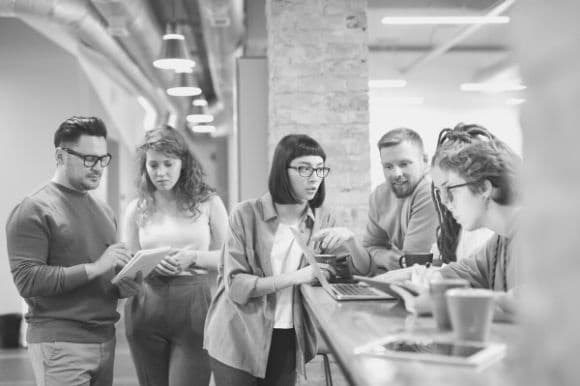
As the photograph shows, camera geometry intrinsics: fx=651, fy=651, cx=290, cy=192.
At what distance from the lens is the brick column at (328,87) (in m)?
4.51

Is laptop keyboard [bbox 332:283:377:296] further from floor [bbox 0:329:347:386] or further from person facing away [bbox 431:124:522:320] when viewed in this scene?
floor [bbox 0:329:347:386]

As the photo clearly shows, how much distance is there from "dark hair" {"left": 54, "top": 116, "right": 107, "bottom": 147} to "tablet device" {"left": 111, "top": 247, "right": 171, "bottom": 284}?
52 centimetres

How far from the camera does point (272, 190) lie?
2.61 m

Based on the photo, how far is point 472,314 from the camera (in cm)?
123

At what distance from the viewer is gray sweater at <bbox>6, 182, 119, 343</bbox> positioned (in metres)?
2.35

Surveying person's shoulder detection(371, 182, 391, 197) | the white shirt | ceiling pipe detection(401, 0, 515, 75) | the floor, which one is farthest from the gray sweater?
ceiling pipe detection(401, 0, 515, 75)

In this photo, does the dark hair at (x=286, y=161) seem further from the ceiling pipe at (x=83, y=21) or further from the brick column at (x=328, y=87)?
the ceiling pipe at (x=83, y=21)

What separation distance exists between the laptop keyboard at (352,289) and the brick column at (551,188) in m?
1.41

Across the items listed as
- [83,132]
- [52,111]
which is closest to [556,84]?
[83,132]

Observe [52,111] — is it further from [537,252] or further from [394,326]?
[537,252]

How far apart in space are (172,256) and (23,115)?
5094 mm

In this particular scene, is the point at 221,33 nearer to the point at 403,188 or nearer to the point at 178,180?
the point at 178,180

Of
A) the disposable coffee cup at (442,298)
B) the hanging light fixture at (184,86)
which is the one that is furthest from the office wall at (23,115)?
the disposable coffee cup at (442,298)

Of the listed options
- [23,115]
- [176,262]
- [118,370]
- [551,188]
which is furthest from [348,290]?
[23,115]
